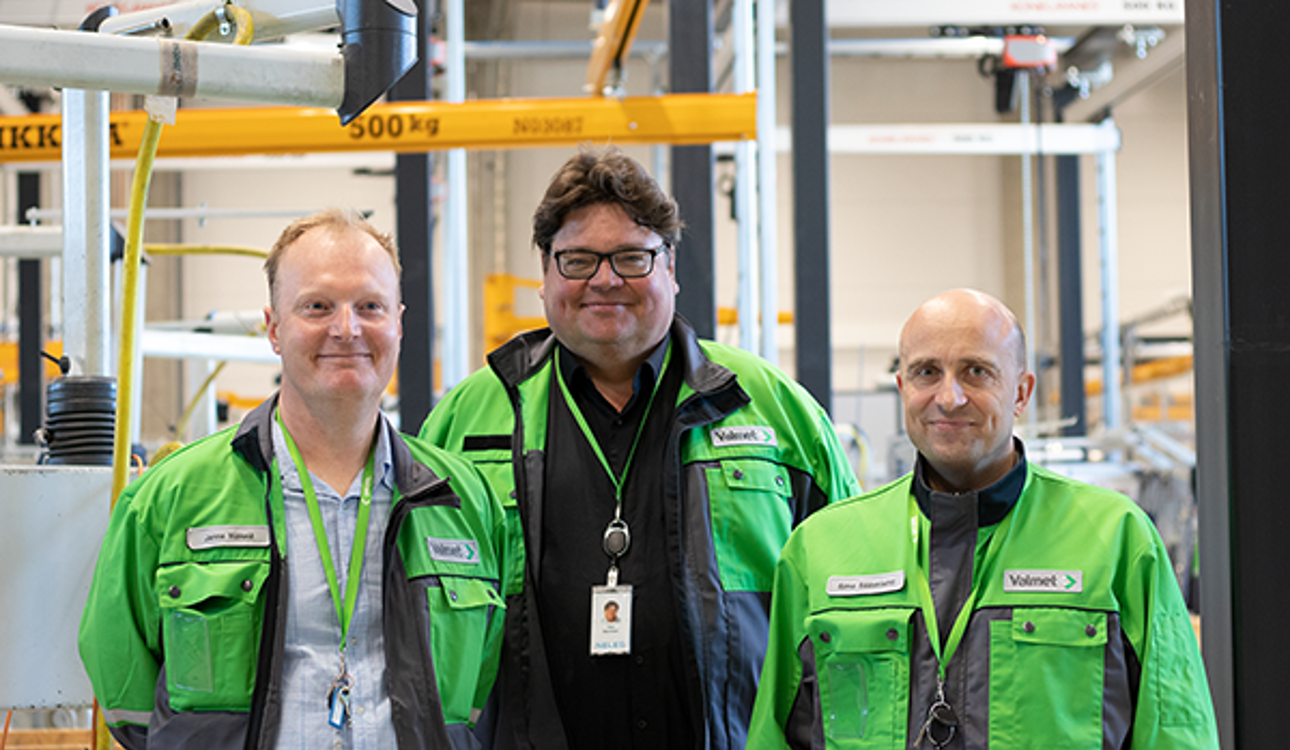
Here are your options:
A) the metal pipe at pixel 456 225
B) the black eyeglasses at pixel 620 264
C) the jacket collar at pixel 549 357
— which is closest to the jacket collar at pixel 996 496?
the jacket collar at pixel 549 357

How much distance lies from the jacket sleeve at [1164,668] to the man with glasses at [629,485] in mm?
707

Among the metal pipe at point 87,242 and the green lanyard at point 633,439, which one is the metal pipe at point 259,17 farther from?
the green lanyard at point 633,439

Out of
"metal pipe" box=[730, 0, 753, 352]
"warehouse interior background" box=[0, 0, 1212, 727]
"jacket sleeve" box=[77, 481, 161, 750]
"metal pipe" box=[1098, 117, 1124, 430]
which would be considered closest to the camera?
"jacket sleeve" box=[77, 481, 161, 750]

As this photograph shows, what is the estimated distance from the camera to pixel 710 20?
4051mm

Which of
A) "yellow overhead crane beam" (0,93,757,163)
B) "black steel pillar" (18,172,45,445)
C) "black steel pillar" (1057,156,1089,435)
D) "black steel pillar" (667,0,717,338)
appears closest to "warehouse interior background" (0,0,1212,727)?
"black steel pillar" (1057,156,1089,435)

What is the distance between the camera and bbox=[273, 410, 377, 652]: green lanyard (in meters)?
1.70

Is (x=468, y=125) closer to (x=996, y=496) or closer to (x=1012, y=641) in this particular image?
(x=996, y=496)

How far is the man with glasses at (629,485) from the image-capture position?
2123mm

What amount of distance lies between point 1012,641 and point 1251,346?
575 millimetres

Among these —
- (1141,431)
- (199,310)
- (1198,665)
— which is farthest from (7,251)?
(199,310)

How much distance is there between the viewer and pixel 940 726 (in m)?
1.70

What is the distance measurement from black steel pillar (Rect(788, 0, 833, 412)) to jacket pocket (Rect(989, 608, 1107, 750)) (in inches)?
68.2

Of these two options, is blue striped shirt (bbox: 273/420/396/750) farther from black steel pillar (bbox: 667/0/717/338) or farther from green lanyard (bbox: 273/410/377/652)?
black steel pillar (bbox: 667/0/717/338)

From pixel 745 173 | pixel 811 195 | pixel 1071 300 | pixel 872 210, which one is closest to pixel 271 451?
pixel 811 195
